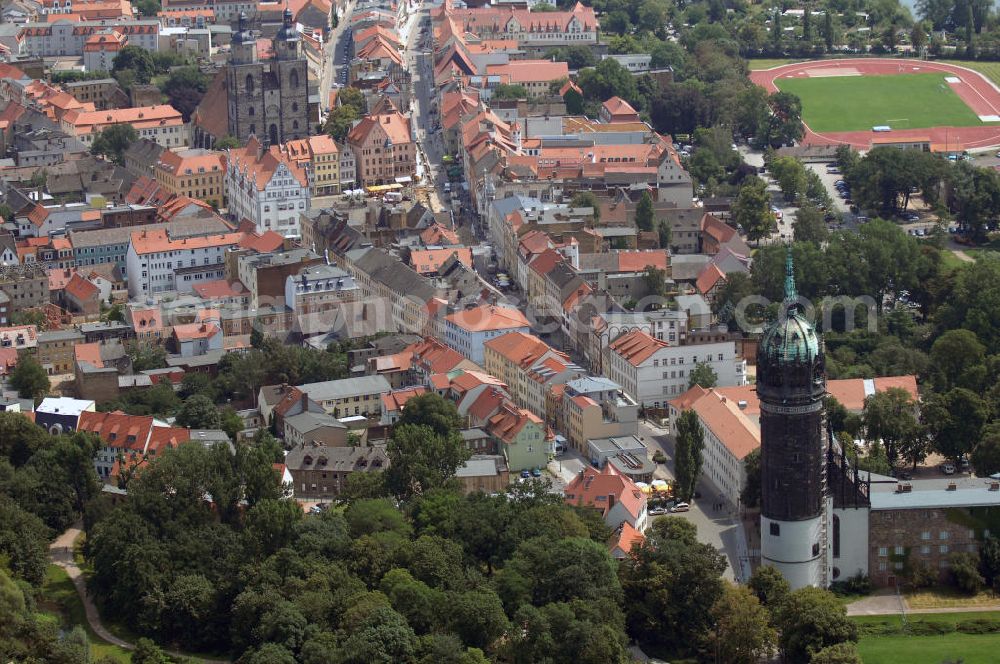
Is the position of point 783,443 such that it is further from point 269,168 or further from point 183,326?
point 269,168

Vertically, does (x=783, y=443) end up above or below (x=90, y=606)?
above

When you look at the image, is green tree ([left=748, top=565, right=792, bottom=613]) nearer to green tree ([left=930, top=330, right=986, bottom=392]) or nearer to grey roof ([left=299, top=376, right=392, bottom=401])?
green tree ([left=930, top=330, right=986, bottom=392])

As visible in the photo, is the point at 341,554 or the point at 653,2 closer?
the point at 341,554

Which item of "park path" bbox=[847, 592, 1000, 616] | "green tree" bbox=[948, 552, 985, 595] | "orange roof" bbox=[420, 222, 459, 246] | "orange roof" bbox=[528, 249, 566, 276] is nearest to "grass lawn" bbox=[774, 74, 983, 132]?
"orange roof" bbox=[420, 222, 459, 246]

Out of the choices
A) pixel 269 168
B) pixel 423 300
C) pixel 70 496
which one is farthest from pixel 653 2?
pixel 70 496

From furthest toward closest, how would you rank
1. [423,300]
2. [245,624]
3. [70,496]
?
[423,300], [70,496], [245,624]

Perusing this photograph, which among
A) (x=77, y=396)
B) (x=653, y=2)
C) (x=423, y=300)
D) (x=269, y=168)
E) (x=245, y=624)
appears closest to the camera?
(x=245, y=624)
